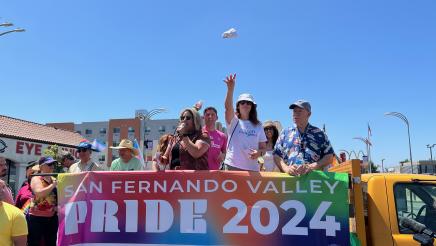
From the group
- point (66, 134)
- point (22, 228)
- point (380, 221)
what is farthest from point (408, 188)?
point (66, 134)

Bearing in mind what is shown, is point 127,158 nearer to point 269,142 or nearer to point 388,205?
point 269,142

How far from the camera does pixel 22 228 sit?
3752 mm

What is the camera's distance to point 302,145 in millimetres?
4047

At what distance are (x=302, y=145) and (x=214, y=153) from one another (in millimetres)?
1432

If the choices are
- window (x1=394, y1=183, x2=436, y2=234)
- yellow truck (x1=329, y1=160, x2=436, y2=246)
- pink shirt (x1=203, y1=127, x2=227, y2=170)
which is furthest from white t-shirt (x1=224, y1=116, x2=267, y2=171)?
window (x1=394, y1=183, x2=436, y2=234)

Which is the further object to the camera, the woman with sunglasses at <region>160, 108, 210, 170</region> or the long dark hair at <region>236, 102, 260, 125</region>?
the long dark hair at <region>236, 102, 260, 125</region>

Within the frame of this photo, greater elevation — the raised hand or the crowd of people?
the raised hand

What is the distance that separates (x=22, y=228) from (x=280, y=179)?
237cm

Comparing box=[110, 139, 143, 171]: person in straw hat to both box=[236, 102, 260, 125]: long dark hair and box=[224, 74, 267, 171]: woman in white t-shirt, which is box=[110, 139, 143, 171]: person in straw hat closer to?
box=[224, 74, 267, 171]: woman in white t-shirt

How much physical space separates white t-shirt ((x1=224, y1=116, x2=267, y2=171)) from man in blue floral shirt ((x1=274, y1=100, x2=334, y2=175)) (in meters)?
0.41

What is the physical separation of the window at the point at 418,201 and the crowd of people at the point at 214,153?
735 millimetres

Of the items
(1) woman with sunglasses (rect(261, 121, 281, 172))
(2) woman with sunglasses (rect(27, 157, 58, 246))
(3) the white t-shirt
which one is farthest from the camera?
(1) woman with sunglasses (rect(261, 121, 281, 172))

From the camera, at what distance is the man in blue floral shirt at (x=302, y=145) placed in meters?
3.97

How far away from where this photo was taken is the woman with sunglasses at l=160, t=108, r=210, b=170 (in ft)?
13.5
